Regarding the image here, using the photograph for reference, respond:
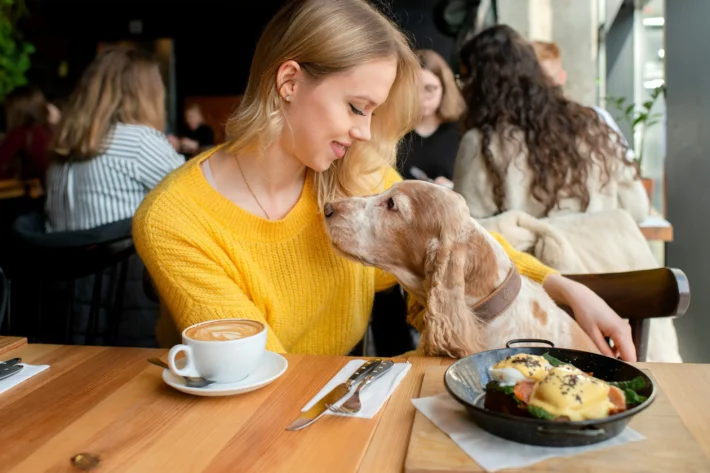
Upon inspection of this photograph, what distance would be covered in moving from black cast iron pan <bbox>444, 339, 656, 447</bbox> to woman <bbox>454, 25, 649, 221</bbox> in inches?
74.7

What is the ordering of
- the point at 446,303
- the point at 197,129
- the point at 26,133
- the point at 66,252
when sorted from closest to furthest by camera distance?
the point at 446,303 < the point at 66,252 < the point at 26,133 < the point at 197,129

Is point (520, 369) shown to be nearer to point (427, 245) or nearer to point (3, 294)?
point (427, 245)

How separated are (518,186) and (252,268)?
161 cm

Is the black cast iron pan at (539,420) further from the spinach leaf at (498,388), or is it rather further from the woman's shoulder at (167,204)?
the woman's shoulder at (167,204)

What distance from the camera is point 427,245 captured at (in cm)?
158

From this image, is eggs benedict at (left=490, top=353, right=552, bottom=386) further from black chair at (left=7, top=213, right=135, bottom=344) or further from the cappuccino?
black chair at (left=7, top=213, right=135, bottom=344)

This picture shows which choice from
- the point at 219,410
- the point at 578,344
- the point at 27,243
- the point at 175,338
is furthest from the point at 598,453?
the point at 27,243

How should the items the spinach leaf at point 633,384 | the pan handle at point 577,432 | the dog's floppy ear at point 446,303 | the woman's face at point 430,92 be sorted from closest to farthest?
1. the pan handle at point 577,432
2. the spinach leaf at point 633,384
3. the dog's floppy ear at point 446,303
4. the woman's face at point 430,92

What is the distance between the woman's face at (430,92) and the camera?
4.21m

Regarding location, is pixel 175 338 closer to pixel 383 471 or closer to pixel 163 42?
pixel 383 471

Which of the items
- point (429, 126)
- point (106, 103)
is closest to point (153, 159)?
point (106, 103)

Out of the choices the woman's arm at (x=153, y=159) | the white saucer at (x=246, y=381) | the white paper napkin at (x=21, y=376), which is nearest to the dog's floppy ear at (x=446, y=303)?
the white saucer at (x=246, y=381)

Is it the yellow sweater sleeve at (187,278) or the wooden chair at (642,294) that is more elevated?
the yellow sweater sleeve at (187,278)

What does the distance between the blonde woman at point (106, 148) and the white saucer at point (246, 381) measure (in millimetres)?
2225
